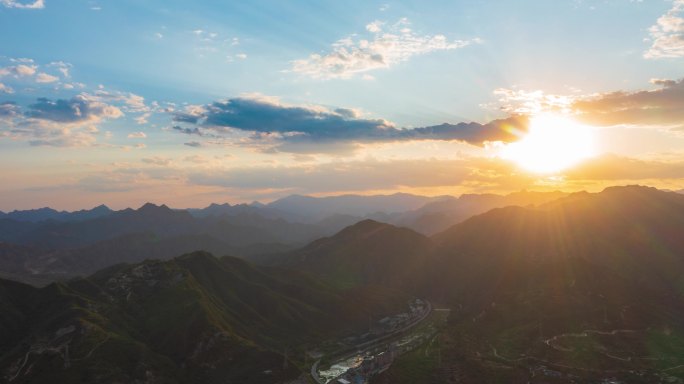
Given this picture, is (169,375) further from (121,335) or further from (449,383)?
(449,383)

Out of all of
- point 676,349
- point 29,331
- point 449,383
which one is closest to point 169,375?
point 29,331

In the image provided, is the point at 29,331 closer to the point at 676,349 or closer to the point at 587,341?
the point at 587,341

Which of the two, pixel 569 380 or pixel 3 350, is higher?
pixel 3 350

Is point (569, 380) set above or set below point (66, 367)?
below

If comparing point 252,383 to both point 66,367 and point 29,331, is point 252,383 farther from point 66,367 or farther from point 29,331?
point 29,331

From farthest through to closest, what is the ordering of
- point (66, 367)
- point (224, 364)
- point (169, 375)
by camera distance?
1. point (224, 364)
2. point (169, 375)
3. point (66, 367)

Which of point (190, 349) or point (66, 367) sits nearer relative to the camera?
point (66, 367)

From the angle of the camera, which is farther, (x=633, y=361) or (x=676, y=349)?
(x=676, y=349)

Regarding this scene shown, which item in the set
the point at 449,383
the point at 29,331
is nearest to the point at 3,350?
the point at 29,331

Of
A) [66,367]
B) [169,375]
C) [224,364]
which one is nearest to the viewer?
[66,367]
